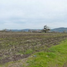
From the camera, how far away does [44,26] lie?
4097cm

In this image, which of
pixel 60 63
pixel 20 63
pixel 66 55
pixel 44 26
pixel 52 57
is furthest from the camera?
pixel 44 26

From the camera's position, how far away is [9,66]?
18.6 ft

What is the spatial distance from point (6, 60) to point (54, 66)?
8.31ft

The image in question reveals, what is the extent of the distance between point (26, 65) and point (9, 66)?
813 mm

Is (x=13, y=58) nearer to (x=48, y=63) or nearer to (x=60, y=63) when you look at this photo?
(x=48, y=63)

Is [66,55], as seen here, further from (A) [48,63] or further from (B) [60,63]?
(A) [48,63]

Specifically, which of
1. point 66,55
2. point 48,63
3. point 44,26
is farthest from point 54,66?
point 44,26

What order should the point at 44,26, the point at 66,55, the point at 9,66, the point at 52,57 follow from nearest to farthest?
the point at 9,66, the point at 52,57, the point at 66,55, the point at 44,26

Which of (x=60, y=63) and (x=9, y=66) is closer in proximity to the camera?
(x=9, y=66)

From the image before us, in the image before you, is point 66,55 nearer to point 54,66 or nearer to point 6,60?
point 54,66

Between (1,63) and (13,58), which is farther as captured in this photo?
(13,58)

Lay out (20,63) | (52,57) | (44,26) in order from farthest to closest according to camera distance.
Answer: (44,26)
(52,57)
(20,63)


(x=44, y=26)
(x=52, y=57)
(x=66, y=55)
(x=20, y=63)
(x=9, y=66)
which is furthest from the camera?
(x=44, y=26)

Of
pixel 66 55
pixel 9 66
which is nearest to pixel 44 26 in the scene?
pixel 66 55
